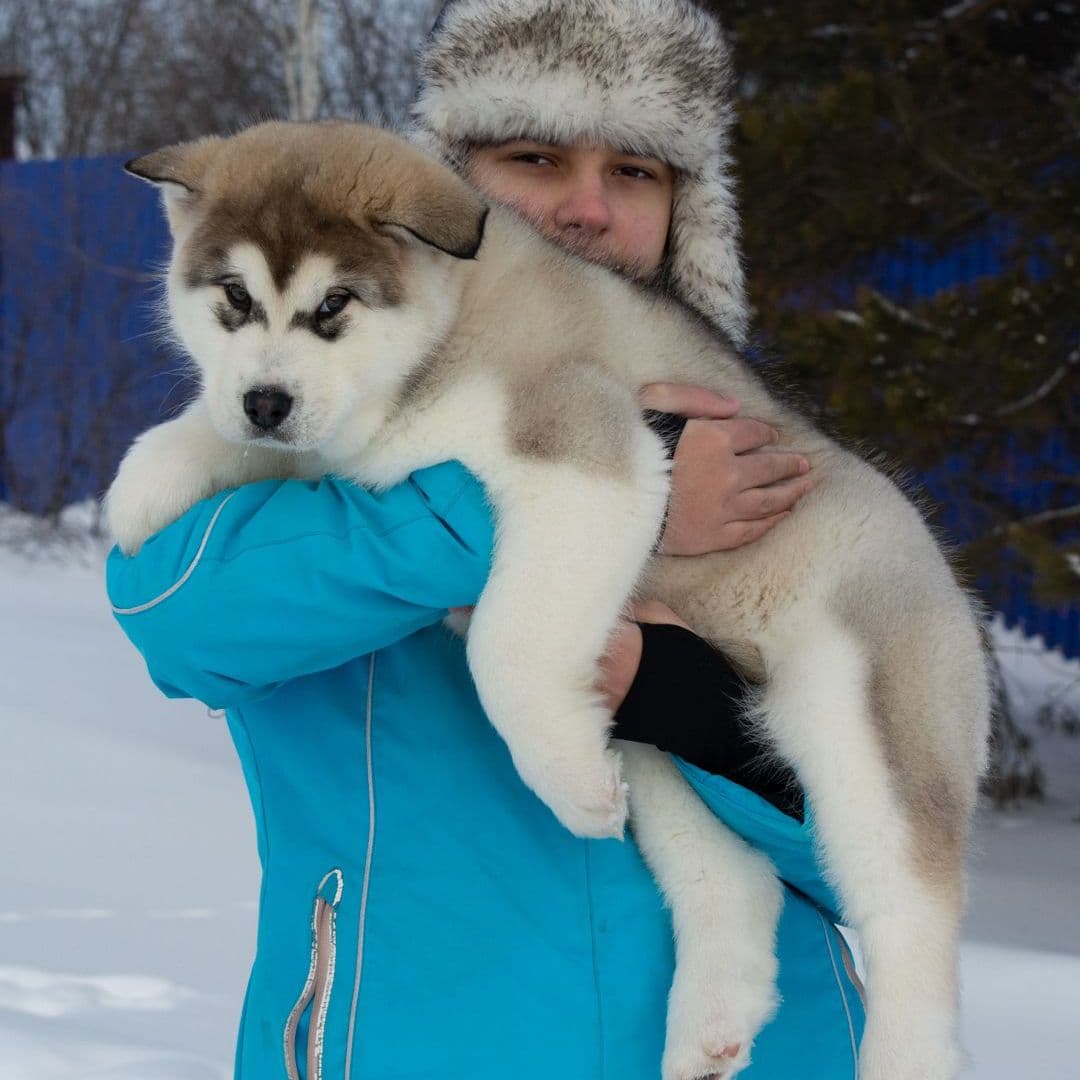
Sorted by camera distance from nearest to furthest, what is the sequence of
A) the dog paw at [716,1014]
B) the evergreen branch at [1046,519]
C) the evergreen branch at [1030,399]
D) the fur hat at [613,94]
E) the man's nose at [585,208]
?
the dog paw at [716,1014] < the man's nose at [585,208] < the fur hat at [613,94] < the evergreen branch at [1030,399] < the evergreen branch at [1046,519]

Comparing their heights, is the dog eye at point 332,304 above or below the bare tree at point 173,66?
below

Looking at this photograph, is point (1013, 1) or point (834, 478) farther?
point (1013, 1)

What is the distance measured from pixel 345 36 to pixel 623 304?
588 inches

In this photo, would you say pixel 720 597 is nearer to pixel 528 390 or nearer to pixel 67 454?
pixel 528 390

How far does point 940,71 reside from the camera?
6582 millimetres

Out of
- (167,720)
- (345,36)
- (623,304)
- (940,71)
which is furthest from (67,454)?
(623,304)

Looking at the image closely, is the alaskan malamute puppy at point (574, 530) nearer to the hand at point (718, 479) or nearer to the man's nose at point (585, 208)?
the hand at point (718, 479)

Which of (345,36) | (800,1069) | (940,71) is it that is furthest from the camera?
(345,36)

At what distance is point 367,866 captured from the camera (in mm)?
2078

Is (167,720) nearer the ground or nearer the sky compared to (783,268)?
nearer the ground

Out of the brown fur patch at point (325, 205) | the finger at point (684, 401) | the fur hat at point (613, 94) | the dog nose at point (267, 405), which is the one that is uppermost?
the fur hat at point (613, 94)

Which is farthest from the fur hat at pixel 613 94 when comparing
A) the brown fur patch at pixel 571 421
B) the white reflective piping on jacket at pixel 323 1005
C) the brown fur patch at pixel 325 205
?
the white reflective piping on jacket at pixel 323 1005

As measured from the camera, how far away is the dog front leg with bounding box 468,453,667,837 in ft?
6.85

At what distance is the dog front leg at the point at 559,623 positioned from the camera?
2.09 metres
